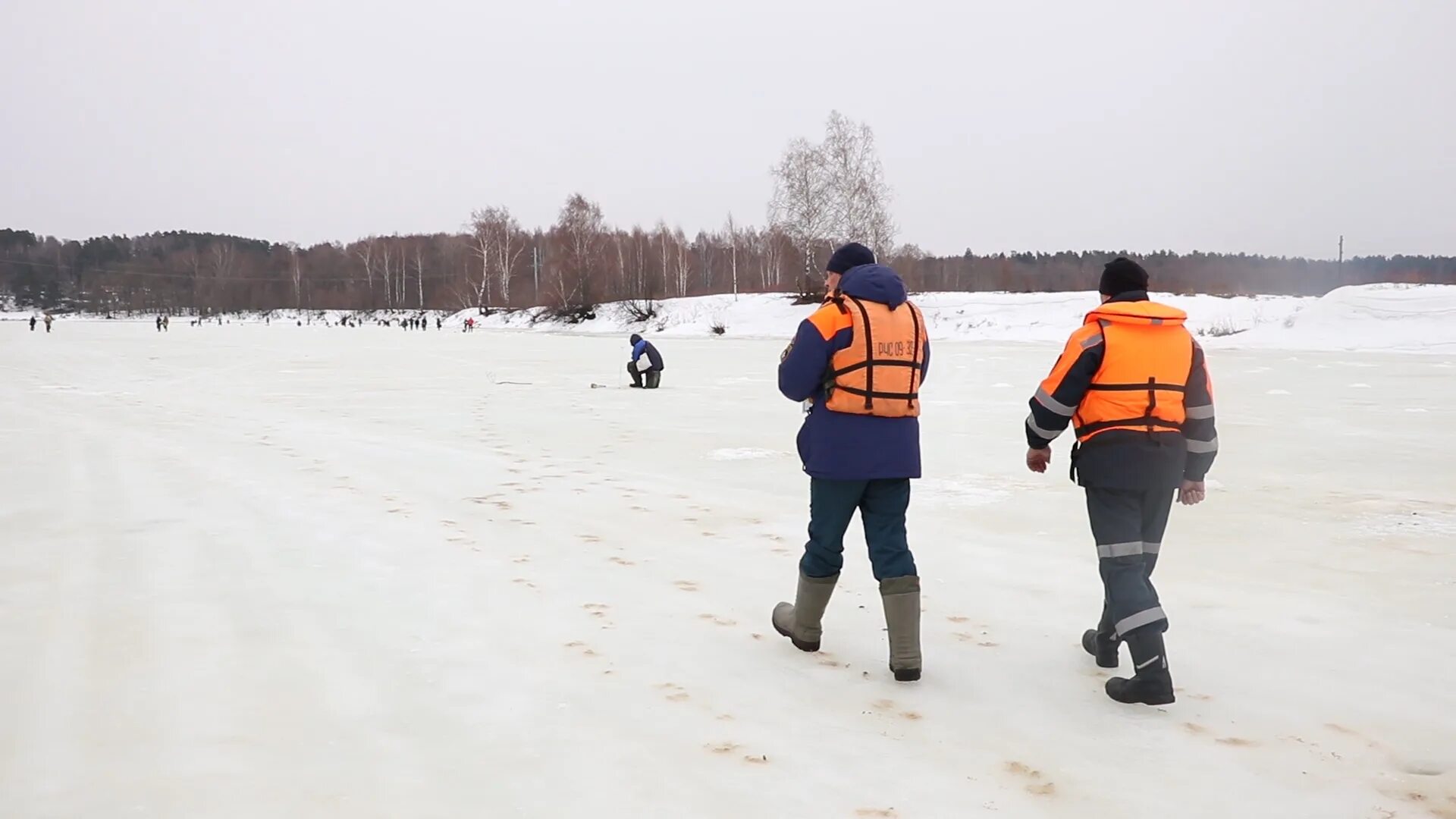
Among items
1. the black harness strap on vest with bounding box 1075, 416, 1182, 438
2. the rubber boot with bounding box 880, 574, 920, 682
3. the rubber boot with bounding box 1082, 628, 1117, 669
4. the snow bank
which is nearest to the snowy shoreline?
the snow bank

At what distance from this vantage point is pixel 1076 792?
2.91m

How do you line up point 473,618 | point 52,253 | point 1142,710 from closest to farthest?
point 1142,710, point 473,618, point 52,253

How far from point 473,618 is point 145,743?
5.04 feet

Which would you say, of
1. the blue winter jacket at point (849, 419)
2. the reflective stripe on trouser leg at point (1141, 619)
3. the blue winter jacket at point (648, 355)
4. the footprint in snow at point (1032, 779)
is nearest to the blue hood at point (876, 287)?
the blue winter jacket at point (849, 419)

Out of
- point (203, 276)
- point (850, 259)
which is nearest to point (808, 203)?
point (850, 259)

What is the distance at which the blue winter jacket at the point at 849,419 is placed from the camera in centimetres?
373

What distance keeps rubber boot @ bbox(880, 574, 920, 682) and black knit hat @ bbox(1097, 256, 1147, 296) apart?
1336 mm

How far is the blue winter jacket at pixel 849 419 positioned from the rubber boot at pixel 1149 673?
39.8 inches

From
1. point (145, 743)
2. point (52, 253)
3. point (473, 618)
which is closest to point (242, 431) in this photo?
point (473, 618)

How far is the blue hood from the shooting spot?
3748mm

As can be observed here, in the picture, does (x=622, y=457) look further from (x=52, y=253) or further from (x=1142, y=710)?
(x=52, y=253)

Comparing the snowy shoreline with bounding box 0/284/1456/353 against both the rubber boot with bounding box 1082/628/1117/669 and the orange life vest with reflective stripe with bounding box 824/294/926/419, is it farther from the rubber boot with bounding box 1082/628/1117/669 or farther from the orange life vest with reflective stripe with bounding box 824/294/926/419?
the orange life vest with reflective stripe with bounding box 824/294/926/419

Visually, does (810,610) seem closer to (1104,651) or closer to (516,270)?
(1104,651)

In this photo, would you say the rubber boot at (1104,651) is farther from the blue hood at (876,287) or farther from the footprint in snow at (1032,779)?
the blue hood at (876,287)
